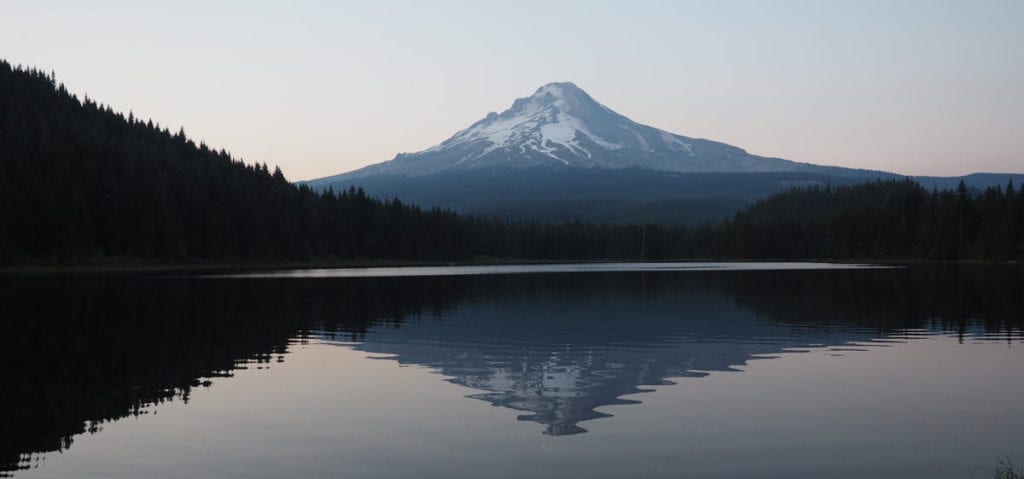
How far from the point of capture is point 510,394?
1086 inches

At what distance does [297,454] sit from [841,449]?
1162 cm

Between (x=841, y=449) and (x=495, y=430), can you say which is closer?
(x=841, y=449)

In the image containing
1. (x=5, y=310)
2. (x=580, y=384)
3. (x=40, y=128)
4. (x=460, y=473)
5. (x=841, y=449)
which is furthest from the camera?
(x=40, y=128)

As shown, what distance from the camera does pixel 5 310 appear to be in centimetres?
5681

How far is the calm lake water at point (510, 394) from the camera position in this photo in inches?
769

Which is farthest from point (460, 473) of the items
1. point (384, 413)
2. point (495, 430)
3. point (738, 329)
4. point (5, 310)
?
point (5, 310)

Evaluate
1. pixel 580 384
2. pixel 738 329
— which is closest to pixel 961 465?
Result: pixel 580 384

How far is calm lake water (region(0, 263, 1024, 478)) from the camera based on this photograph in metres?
19.5

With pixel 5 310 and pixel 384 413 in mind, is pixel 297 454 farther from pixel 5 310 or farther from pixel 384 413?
pixel 5 310

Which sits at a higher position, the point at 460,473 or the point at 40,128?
the point at 40,128

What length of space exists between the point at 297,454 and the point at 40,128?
170672mm

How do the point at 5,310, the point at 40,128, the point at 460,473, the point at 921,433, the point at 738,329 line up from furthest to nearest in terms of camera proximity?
the point at 40,128, the point at 5,310, the point at 738,329, the point at 921,433, the point at 460,473

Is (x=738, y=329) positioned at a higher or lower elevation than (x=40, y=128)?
lower

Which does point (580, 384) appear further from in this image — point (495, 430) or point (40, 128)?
point (40, 128)
